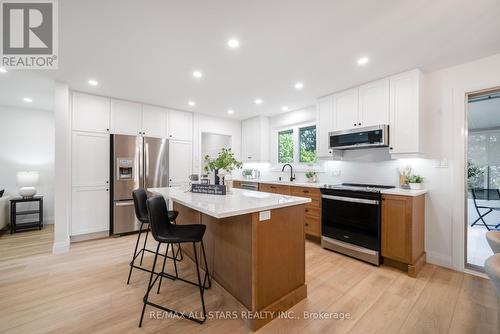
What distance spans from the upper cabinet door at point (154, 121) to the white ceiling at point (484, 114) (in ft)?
18.4

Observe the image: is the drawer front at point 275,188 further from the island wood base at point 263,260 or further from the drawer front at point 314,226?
the island wood base at point 263,260

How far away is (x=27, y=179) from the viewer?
4008mm

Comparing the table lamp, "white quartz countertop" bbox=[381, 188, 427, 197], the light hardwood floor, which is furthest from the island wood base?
the table lamp

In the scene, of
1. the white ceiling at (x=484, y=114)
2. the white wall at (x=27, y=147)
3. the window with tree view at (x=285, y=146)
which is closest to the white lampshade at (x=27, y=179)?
the white wall at (x=27, y=147)

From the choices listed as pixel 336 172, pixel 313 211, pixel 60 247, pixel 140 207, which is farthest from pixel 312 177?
pixel 60 247

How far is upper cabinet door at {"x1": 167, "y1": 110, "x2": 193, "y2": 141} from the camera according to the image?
14.4 feet

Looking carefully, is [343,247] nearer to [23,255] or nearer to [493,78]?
[493,78]

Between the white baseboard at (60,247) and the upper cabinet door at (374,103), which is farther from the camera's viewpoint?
the white baseboard at (60,247)

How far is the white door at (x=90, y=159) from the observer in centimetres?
340

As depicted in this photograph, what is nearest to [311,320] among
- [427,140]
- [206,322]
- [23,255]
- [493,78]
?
[206,322]

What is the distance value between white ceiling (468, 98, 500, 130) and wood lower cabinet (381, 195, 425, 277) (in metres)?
2.50

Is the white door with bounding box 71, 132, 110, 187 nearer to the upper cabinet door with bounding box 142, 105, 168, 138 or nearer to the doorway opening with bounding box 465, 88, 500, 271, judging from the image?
the upper cabinet door with bounding box 142, 105, 168, 138

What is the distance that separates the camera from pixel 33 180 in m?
4.06

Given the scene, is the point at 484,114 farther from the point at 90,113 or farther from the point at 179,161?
the point at 90,113
